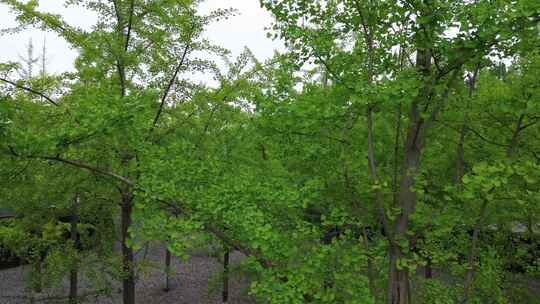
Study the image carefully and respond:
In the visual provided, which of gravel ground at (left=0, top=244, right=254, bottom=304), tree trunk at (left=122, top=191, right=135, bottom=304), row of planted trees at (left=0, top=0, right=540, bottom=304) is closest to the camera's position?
row of planted trees at (left=0, top=0, right=540, bottom=304)

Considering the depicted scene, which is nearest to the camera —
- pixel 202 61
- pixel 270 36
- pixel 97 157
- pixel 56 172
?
pixel 270 36

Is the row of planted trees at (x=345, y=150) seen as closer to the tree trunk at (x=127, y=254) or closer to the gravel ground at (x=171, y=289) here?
the tree trunk at (x=127, y=254)

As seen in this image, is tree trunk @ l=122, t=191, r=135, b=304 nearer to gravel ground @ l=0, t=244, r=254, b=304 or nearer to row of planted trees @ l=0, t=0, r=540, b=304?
row of planted trees @ l=0, t=0, r=540, b=304

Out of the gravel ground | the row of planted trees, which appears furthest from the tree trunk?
the gravel ground

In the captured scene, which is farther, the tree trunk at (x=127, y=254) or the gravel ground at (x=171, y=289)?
the gravel ground at (x=171, y=289)

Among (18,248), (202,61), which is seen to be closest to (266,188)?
(202,61)

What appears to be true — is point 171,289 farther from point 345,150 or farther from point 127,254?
point 345,150

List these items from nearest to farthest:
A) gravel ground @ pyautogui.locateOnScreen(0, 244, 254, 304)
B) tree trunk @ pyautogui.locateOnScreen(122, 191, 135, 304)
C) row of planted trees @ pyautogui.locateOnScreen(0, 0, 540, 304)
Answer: row of planted trees @ pyautogui.locateOnScreen(0, 0, 540, 304)
tree trunk @ pyautogui.locateOnScreen(122, 191, 135, 304)
gravel ground @ pyautogui.locateOnScreen(0, 244, 254, 304)

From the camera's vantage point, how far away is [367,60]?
474 centimetres

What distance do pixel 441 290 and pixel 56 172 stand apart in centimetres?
694

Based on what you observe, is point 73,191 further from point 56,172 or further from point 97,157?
point 97,157

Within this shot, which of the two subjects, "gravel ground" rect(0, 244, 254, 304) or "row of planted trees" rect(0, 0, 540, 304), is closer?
"row of planted trees" rect(0, 0, 540, 304)

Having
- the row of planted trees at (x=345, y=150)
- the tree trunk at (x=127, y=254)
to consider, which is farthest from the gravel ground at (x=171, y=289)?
the row of planted trees at (x=345, y=150)

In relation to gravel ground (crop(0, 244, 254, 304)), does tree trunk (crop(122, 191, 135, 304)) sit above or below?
above
